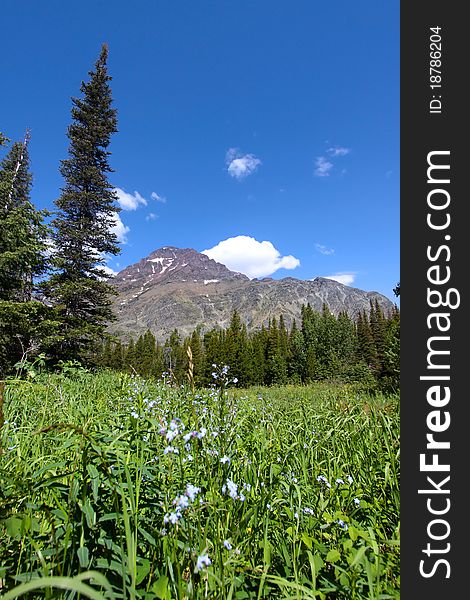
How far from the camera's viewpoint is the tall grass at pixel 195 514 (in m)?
1.09

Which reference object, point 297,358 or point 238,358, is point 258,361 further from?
point 297,358

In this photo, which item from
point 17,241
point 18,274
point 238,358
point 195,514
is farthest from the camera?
point 238,358

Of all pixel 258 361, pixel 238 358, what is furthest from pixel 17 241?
pixel 258 361

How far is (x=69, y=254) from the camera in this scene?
567 inches

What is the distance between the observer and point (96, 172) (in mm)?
15797

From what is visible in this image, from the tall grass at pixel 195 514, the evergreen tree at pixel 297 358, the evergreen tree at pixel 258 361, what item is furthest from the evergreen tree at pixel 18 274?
the evergreen tree at pixel 297 358

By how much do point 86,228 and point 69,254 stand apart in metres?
1.81

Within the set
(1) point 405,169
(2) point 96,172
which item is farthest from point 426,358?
(2) point 96,172

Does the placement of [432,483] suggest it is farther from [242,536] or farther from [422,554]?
[242,536]

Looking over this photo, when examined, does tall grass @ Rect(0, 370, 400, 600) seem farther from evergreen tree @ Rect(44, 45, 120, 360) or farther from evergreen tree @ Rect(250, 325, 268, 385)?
evergreen tree @ Rect(250, 325, 268, 385)

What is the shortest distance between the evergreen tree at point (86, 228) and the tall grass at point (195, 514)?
36.6 ft

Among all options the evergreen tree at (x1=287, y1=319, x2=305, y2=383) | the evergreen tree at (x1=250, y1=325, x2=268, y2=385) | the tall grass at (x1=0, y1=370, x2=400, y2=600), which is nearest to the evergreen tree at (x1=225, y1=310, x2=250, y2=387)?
the evergreen tree at (x1=250, y1=325, x2=268, y2=385)

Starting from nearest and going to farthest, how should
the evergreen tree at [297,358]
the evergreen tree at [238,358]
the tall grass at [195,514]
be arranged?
the tall grass at [195,514] → the evergreen tree at [238,358] → the evergreen tree at [297,358]

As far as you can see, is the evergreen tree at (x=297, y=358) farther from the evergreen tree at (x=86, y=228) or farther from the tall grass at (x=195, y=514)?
the tall grass at (x=195, y=514)
